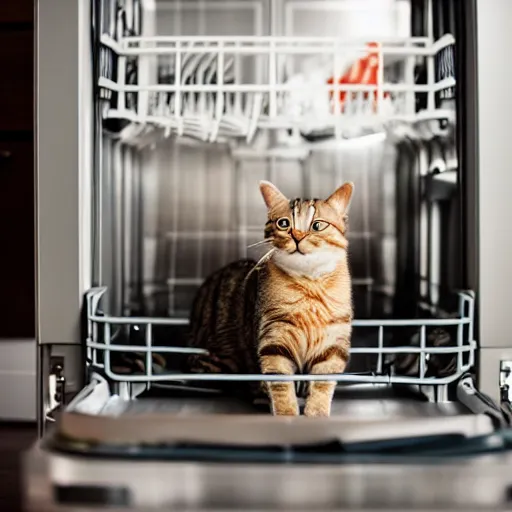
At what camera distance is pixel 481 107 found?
32.5 inches

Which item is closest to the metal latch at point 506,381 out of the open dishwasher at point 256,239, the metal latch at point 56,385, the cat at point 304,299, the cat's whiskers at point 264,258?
the open dishwasher at point 256,239

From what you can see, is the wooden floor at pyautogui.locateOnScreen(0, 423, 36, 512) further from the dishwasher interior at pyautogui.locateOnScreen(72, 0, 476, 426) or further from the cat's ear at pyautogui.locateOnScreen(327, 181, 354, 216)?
the cat's ear at pyautogui.locateOnScreen(327, 181, 354, 216)

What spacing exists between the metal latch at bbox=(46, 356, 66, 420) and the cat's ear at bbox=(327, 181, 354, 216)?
13.6 inches

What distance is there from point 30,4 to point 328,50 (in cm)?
61

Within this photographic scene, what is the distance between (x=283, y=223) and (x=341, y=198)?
7cm

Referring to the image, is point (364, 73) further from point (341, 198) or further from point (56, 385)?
point (56, 385)

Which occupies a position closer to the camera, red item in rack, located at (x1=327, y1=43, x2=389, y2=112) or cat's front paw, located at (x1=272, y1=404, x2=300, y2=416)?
cat's front paw, located at (x1=272, y1=404, x2=300, y2=416)

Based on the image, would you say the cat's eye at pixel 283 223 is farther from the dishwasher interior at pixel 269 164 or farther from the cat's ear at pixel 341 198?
the dishwasher interior at pixel 269 164

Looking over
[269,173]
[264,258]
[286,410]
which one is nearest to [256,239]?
[269,173]

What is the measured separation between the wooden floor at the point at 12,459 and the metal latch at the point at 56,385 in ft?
0.49

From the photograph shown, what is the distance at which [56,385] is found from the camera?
2.78 feet

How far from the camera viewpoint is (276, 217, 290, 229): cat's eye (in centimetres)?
82

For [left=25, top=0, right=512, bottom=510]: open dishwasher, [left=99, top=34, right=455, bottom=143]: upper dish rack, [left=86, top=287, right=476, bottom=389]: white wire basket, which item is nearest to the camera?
[left=25, top=0, right=512, bottom=510]: open dishwasher

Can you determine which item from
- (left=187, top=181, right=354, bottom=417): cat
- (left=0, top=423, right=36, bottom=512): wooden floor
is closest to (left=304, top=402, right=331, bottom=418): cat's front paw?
(left=187, top=181, right=354, bottom=417): cat
